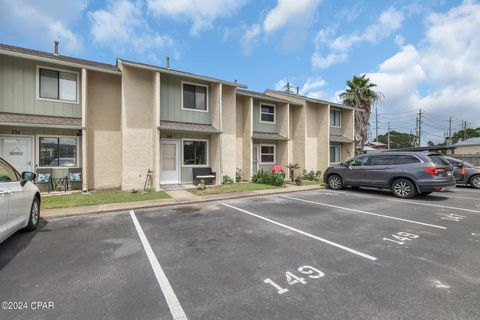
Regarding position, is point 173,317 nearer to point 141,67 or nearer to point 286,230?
point 286,230

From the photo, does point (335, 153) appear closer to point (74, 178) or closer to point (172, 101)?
point (172, 101)

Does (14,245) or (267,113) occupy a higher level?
(267,113)

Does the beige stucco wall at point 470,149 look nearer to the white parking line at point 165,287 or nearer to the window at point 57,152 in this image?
the white parking line at point 165,287

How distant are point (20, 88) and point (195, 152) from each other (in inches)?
300

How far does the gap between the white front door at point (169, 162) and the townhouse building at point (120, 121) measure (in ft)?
0.17

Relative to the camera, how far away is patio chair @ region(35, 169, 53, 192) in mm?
9305

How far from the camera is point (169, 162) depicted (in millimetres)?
11938

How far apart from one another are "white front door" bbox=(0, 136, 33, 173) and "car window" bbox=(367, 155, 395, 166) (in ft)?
48.0

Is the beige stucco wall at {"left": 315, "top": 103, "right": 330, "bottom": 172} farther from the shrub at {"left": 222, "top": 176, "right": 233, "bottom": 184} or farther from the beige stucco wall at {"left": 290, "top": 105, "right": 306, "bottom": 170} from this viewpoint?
the shrub at {"left": 222, "top": 176, "right": 233, "bottom": 184}

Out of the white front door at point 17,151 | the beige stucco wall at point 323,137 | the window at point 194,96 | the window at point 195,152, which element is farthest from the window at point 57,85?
the beige stucco wall at point 323,137

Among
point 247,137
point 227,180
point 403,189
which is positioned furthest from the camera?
point 247,137

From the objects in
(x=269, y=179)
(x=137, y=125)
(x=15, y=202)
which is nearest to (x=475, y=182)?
(x=269, y=179)

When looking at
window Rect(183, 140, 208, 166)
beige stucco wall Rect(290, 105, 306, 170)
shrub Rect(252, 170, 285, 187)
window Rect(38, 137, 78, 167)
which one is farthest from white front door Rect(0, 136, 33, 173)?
beige stucco wall Rect(290, 105, 306, 170)

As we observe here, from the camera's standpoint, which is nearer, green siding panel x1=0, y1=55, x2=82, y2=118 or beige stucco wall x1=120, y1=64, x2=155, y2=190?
green siding panel x1=0, y1=55, x2=82, y2=118
